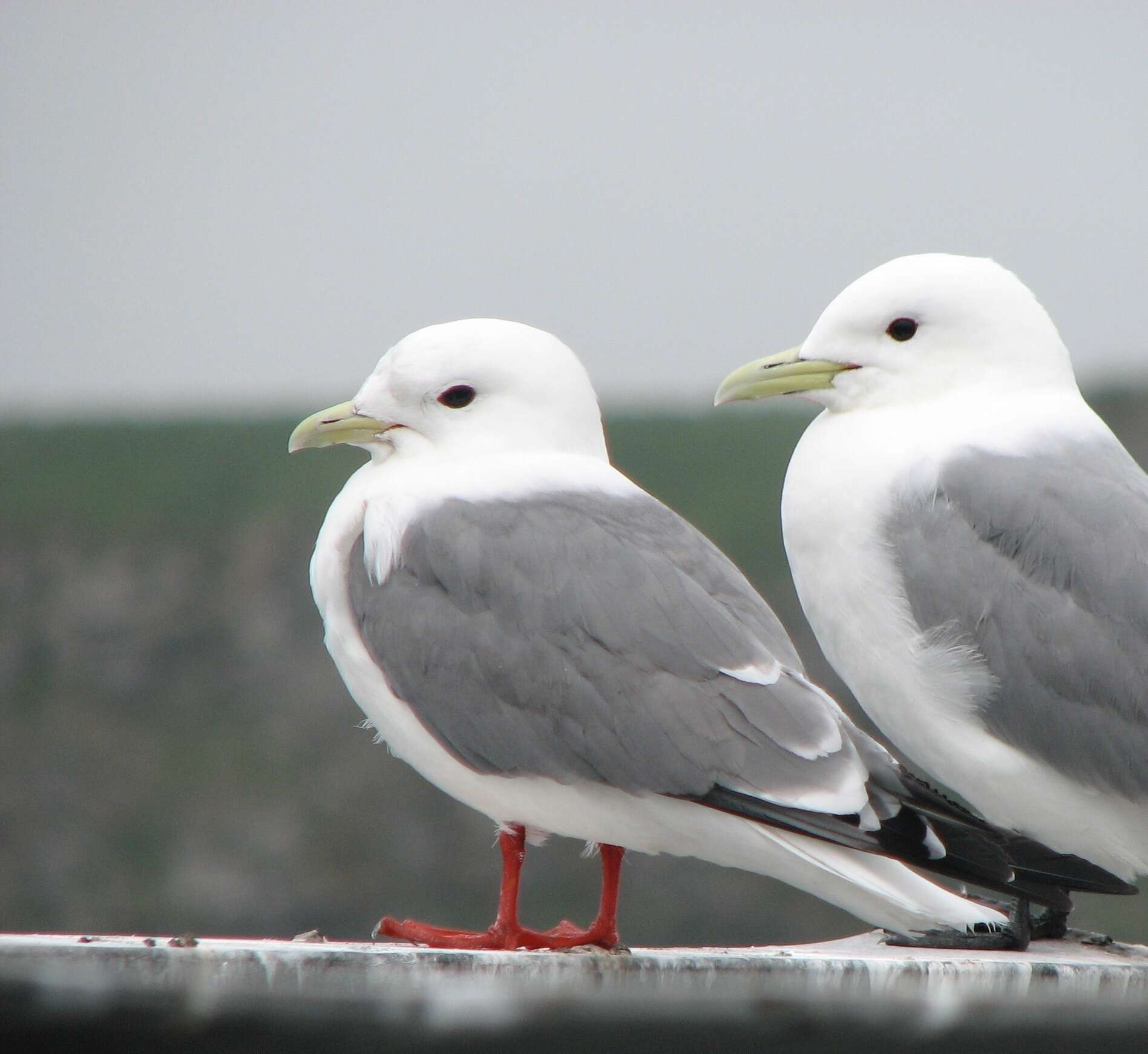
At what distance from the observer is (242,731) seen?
12.2m

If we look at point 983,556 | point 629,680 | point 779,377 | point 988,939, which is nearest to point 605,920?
point 629,680

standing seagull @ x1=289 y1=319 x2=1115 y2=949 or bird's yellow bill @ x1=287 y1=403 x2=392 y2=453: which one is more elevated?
bird's yellow bill @ x1=287 y1=403 x2=392 y2=453

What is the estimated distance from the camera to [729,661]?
95.0 inches

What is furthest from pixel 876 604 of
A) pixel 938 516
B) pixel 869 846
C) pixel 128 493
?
pixel 128 493

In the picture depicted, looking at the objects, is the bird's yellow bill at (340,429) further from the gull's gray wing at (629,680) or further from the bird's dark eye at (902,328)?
the bird's dark eye at (902,328)

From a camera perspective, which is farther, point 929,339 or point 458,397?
point 929,339

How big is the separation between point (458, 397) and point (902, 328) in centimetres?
80

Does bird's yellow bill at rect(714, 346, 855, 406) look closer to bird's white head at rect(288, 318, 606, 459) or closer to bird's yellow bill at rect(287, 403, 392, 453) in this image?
bird's white head at rect(288, 318, 606, 459)

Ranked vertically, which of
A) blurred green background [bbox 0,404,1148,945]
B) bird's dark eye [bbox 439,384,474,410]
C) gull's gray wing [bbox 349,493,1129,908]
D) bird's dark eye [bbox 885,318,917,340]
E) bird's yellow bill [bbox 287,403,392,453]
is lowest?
blurred green background [bbox 0,404,1148,945]

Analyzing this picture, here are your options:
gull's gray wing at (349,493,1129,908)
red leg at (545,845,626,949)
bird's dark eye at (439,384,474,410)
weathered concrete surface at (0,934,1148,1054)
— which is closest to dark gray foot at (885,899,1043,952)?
gull's gray wing at (349,493,1129,908)

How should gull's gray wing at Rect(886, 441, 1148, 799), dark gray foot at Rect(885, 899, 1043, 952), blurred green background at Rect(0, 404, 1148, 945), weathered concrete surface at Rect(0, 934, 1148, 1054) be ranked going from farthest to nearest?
1. blurred green background at Rect(0, 404, 1148, 945)
2. dark gray foot at Rect(885, 899, 1043, 952)
3. gull's gray wing at Rect(886, 441, 1148, 799)
4. weathered concrete surface at Rect(0, 934, 1148, 1054)

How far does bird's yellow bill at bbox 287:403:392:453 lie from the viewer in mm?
2760

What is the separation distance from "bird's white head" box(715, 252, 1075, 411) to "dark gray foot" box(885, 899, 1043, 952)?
0.90 metres

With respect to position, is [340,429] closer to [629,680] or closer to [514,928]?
[629,680]
